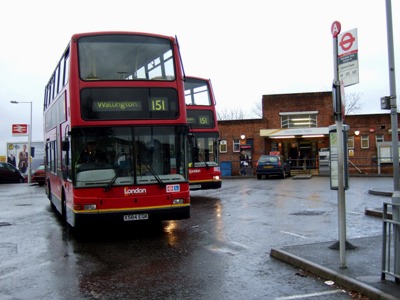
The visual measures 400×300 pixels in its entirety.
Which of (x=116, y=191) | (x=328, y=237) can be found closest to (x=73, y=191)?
(x=116, y=191)

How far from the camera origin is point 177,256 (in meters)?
7.58

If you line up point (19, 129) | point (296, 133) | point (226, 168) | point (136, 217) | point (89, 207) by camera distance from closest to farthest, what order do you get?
point (89, 207)
point (136, 217)
point (296, 133)
point (226, 168)
point (19, 129)

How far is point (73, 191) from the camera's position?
28.8 feet

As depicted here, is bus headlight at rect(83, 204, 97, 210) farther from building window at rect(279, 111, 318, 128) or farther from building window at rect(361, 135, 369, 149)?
building window at rect(361, 135, 369, 149)

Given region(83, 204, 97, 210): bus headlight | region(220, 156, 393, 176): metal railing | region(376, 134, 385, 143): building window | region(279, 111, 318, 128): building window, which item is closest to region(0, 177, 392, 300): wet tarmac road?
region(83, 204, 97, 210): bus headlight

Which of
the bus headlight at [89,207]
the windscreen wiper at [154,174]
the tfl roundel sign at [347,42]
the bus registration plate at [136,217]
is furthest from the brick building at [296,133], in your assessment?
the tfl roundel sign at [347,42]

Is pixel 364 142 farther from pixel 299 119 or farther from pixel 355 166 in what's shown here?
pixel 299 119

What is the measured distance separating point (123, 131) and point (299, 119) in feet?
101

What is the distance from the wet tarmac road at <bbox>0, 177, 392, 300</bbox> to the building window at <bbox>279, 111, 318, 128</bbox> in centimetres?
2448

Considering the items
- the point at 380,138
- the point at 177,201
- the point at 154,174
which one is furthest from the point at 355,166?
the point at 154,174

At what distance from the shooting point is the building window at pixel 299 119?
123 ft

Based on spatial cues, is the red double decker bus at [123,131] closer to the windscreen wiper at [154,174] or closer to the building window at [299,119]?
the windscreen wiper at [154,174]

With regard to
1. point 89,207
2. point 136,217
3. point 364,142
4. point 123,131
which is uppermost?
point 364,142

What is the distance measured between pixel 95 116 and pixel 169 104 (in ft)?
5.33
